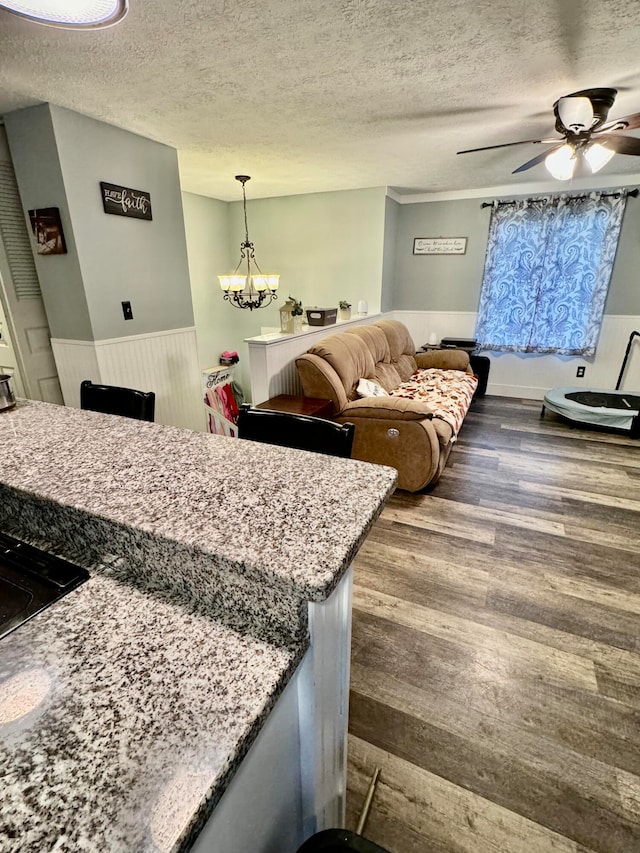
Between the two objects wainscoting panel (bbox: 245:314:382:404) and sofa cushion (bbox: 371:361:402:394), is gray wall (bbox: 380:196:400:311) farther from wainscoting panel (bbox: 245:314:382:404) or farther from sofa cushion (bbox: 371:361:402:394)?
wainscoting panel (bbox: 245:314:382:404)

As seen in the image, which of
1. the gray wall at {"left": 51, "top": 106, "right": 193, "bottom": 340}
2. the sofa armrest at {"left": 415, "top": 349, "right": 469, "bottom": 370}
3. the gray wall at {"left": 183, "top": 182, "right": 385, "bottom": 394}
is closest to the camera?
the gray wall at {"left": 51, "top": 106, "right": 193, "bottom": 340}

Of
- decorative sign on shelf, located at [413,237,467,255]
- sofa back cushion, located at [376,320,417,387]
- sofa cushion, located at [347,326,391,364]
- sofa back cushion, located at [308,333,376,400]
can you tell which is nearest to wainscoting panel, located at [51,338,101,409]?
sofa back cushion, located at [308,333,376,400]

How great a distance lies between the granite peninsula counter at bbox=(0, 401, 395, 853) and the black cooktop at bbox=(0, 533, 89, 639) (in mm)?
25

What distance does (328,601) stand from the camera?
0.62 metres

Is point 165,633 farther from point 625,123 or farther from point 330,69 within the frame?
point 625,123

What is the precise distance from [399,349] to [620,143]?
2.42 meters

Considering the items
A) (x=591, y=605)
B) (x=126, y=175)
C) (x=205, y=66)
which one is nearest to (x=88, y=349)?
(x=126, y=175)

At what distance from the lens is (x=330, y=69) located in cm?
196

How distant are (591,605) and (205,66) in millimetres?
3118

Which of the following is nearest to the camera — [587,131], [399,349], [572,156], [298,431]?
[298,431]

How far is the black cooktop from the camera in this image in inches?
25.8

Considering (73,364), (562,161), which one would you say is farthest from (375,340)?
(73,364)

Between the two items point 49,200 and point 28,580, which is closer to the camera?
point 28,580

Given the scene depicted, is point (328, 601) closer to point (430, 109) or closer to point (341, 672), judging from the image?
point (341, 672)
